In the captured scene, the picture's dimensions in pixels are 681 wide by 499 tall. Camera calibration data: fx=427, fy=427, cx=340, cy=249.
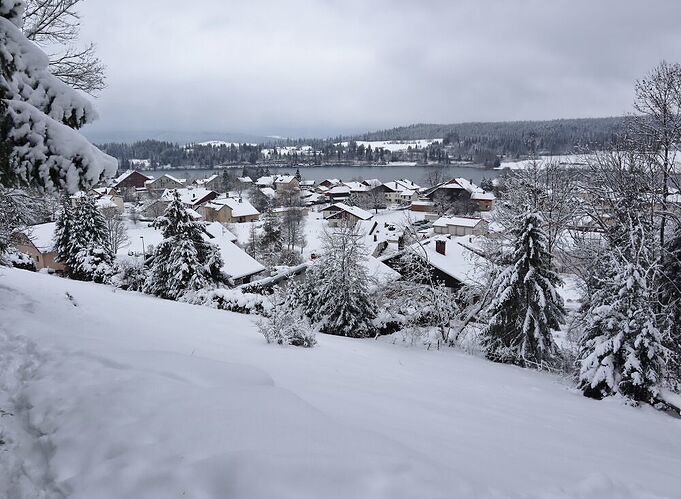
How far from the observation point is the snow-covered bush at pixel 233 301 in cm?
1755

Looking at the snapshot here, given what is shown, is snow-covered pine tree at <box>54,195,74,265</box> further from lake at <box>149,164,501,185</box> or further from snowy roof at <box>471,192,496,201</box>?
lake at <box>149,164,501,185</box>

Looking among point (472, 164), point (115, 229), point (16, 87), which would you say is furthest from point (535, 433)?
point (472, 164)

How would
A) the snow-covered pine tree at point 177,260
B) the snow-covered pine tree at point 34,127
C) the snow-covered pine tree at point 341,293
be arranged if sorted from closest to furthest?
the snow-covered pine tree at point 34,127 < the snow-covered pine tree at point 341,293 < the snow-covered pine tree at point 177,260

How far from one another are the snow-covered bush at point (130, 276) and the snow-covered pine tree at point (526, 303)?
17.7 meters

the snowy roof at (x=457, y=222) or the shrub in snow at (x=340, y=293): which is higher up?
the snowy roof at (x=457, y=222)

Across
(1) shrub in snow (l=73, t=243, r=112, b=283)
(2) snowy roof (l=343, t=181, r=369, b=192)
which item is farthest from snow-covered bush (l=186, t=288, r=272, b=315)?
(2) snowy roof (l=343, t=181, r=369, b=192)

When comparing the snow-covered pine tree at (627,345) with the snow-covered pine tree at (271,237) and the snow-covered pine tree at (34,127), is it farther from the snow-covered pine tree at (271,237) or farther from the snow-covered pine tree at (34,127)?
the snow-covered pine tree at (271,237)

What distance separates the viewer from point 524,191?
1780 centimetres

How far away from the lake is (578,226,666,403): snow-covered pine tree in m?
121

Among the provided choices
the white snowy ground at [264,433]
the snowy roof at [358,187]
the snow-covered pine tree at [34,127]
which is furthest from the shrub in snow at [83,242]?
the snowy roof at [358,187]

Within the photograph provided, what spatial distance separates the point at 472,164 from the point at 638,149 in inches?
6469

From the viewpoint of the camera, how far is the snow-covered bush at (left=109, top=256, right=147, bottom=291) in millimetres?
22766

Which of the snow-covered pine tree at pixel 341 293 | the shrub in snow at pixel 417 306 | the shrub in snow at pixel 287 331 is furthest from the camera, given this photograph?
the snow-covered pine tree at pixel 341 293

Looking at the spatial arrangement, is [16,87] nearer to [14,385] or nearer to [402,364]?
[14,385]
